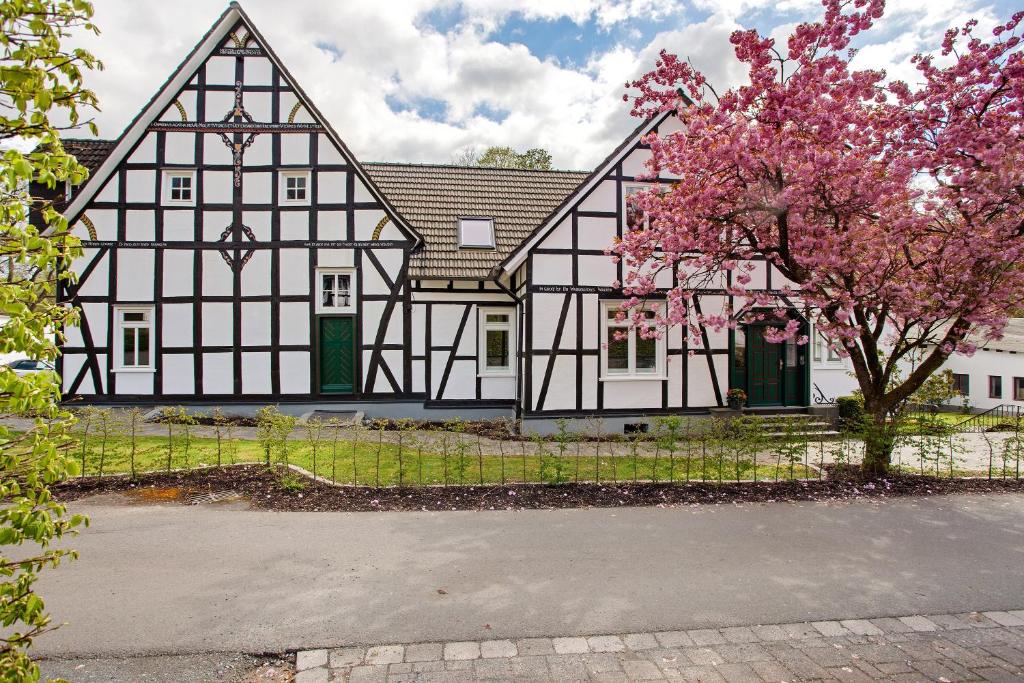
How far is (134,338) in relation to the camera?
587 inches

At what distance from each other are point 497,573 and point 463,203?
43.5ft

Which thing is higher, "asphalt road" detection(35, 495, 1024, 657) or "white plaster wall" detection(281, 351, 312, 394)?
"white plaster wall" detection(281, 351, 312, 394)

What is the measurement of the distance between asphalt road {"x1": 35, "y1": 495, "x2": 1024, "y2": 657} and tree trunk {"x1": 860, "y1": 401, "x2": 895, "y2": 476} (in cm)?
158

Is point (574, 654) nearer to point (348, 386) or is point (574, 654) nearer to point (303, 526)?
point (303, 526)

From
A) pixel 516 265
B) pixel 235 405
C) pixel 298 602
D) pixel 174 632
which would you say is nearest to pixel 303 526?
pixel 298 602

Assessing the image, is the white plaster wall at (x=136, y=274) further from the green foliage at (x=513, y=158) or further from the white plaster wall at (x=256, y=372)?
the green foliage at (x=513, y=158)

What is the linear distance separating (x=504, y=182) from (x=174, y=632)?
51.8 ft

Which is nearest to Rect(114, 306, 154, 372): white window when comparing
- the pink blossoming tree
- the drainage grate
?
the drainage grate

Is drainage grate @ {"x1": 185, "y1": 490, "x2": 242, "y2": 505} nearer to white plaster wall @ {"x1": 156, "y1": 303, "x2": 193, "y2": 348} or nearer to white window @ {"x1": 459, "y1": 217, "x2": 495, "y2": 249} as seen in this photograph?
white plaster wall @ {"x1": 156, "y1": 303, "x2": 193, "y2": 348}

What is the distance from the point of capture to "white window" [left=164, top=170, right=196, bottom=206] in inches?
583

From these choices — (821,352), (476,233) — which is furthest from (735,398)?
(476,233)

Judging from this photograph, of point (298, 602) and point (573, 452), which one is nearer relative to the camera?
point (298, 602)

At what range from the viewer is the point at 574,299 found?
13.3 m

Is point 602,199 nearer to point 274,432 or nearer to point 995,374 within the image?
point 274,432
